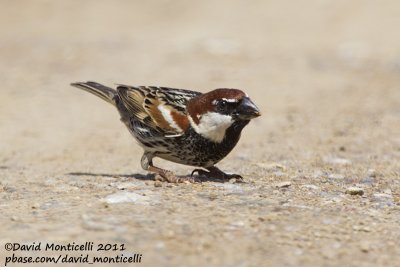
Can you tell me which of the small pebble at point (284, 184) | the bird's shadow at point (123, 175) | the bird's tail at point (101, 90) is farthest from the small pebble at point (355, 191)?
the bird's tail at point (101, 90)

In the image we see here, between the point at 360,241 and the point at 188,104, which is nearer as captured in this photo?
the point at 360,241

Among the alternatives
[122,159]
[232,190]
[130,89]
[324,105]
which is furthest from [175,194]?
[324,105]

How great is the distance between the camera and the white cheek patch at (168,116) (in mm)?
6393

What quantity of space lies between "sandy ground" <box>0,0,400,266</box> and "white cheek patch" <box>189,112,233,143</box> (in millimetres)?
397

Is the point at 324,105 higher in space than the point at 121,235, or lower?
higher

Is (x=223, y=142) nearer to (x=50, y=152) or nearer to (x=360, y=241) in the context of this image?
(x=360, y=241)

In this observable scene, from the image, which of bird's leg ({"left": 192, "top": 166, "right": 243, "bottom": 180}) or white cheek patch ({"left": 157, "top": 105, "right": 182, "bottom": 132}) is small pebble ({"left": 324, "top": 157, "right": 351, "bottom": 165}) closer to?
bird's leg ({"left": 192, "top": 166, "right": 243, "bottom": 180})

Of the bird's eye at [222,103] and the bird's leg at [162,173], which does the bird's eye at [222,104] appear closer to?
the bird's eye at [222,103]

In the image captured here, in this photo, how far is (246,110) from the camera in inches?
239

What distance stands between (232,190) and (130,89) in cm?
169

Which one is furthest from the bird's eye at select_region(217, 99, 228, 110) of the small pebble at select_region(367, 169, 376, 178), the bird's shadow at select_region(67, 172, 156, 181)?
the small pebble at select_region(367, 169, 376, 178)

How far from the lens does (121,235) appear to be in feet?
15.7

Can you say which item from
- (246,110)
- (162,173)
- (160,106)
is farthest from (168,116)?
(246,110)

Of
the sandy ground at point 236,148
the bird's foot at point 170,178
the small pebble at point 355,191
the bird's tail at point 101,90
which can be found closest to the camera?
the sandy ground at point 236,148
